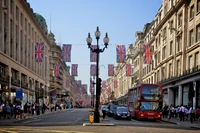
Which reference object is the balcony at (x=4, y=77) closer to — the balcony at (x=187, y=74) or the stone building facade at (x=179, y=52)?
the stone building facade at (x=179, y=52)

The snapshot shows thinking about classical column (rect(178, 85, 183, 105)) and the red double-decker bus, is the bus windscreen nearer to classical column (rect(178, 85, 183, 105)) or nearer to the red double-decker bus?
the red double-decker bus

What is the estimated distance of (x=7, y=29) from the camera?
140ft

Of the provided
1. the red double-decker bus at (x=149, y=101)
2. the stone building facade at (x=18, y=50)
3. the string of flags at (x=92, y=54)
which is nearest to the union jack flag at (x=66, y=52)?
the string of flags at (x=92, y=54)

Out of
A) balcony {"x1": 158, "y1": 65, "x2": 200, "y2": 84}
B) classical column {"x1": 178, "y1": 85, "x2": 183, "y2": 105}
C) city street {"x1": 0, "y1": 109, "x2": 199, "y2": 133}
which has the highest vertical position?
balcony {"x1": 158, "y1": 65, "x2": 200, "y2": 84}

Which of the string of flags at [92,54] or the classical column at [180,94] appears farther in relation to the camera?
the classical column at [180,94]

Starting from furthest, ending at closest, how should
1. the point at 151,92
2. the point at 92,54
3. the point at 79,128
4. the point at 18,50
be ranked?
the point at 18,50 < the point at 92,54 < the point at 151,92 < the point at 79,128

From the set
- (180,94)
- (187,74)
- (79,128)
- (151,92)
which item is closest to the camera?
(79,128)

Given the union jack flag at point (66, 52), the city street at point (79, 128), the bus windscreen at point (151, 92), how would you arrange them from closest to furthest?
the city street at point (79, 128) < the bus windscreen at point (151, 92) < the union jack flag at point (66, 52)

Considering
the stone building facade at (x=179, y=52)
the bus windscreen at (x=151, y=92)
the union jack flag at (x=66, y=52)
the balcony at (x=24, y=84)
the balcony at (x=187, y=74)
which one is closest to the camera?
the bus windscreen at (x=151, y=92)

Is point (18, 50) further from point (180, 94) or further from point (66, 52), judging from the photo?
point (180, 94)

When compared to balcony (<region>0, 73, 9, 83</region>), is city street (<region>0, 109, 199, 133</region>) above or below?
below

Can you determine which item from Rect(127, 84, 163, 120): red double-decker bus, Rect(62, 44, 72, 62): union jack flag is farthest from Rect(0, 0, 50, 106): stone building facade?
Rect(127, 84, 163, 120): red double-decker bus

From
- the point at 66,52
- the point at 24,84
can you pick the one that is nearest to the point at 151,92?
the point at 66,52

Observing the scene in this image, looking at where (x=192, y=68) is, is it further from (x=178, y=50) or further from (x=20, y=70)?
(x=20, y=70)
